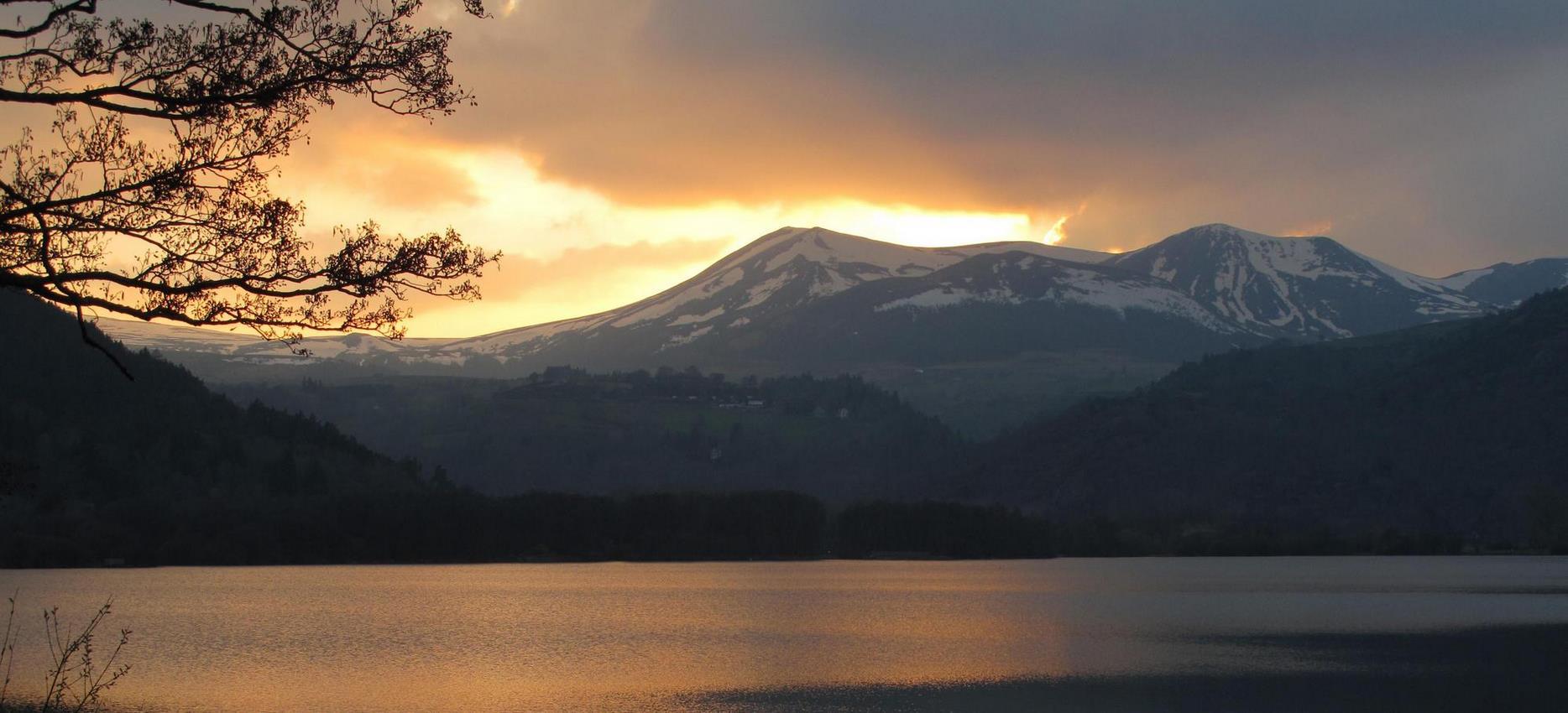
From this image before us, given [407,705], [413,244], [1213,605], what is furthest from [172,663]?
[1213,605]

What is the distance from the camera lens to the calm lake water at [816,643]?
50656 millimetres

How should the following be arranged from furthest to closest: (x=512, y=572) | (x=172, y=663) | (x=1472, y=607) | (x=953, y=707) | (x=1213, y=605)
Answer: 1. (x=512, y=572)
2. (x=1213, y=605)
3. (x=1472, y=607)
4. (x=172, y=663)
5. (x=953, y=707)

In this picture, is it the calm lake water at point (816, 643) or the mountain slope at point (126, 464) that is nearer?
the calm lake water at point (816, 643)

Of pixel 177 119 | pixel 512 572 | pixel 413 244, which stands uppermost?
pixel 177 119

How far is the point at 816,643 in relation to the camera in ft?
237

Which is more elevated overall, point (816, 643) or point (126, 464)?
point (126, 464)

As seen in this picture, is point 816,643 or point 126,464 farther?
point 126,464

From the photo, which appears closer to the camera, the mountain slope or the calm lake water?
the calm lake water

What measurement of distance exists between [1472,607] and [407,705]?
69.6 meters

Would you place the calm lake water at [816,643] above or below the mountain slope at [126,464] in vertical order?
below

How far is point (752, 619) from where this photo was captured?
88375 mm

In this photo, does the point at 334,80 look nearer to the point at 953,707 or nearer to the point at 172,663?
the point at 953,707

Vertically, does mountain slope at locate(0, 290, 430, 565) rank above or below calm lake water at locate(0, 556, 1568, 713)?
above

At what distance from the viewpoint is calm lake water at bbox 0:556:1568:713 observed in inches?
1994
